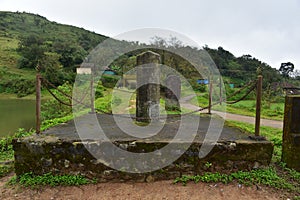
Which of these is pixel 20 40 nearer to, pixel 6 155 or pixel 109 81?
pixel 109 81

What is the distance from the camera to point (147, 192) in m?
3.03

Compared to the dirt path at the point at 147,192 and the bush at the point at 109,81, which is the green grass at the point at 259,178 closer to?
the dirt path at the point at 147,192

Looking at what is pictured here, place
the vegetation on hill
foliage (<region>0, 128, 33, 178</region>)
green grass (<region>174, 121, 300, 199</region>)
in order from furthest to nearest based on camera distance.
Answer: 1. the vegetation on hill
2. foliage (<region>0, 128, 33, 178</region>)
3. green grass (<region>174, 121, 300, 199</region>)

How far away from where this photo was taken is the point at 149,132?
390 centimetres

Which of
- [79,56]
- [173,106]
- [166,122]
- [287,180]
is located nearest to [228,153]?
[287,180]

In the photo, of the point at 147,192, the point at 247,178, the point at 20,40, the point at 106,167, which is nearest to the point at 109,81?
the point at 106,167

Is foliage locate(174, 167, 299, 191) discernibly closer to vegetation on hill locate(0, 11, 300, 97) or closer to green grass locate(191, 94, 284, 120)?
vegetation on hill locate(0, 11, 300, 97)

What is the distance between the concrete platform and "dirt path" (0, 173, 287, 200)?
7.1 inches

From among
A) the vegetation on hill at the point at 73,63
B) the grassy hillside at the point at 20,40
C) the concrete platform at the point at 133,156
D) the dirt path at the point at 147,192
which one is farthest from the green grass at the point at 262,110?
the grassy hillside at the point at 20,40

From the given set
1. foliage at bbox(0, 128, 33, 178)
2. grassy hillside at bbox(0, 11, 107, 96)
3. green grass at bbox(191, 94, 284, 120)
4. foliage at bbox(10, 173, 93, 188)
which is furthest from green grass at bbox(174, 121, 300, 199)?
grassy hillside at bbox(0, 11, 107, 96)

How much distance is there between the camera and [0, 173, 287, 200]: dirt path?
291 centimetres

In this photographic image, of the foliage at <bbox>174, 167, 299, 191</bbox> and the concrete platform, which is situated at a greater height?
the concrete platform

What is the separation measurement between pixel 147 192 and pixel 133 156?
1.74ft

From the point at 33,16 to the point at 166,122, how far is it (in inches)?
4307
